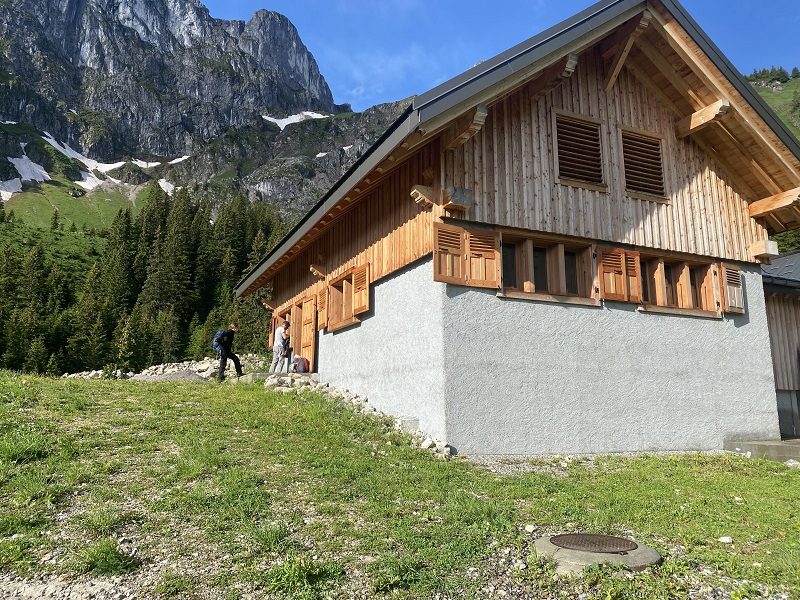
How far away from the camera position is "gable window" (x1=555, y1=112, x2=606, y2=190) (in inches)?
480

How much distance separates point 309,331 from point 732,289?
472 inches

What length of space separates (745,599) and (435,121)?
7.37 metres

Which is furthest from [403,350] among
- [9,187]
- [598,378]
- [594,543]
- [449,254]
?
[9,187]

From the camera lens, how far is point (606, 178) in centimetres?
1255

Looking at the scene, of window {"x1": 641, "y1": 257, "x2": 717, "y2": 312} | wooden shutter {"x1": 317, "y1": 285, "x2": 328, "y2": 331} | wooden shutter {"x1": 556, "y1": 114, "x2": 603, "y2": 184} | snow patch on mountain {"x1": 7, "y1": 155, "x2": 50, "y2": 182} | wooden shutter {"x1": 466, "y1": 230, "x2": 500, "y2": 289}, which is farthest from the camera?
snow patch on mountain {"x1": 7, "y1": 155, "x2": 50, "y2": 182}

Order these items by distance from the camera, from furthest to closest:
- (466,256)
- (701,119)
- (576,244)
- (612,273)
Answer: (701,119), (612,273), (576,244), (466,256)

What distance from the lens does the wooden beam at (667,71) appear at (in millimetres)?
13000

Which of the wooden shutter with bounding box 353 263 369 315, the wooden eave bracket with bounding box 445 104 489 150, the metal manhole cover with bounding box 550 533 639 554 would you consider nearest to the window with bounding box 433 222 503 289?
the wooden eave bracket with bounding box 445 104 489 150

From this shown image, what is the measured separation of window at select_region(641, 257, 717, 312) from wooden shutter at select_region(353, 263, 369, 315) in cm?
606

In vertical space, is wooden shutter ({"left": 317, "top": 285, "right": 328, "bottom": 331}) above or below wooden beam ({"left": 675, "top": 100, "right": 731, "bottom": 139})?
below

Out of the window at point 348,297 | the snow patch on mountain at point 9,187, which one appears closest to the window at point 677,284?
A: the window at point 348,297

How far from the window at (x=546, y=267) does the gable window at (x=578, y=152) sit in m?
1.44

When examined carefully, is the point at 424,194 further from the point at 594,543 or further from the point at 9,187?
the point at 9,187

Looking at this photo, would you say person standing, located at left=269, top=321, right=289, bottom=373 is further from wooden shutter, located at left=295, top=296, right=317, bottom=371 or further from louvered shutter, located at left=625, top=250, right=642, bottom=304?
louvered shutter, located at left=625, top=250, right=642, bottom=304
